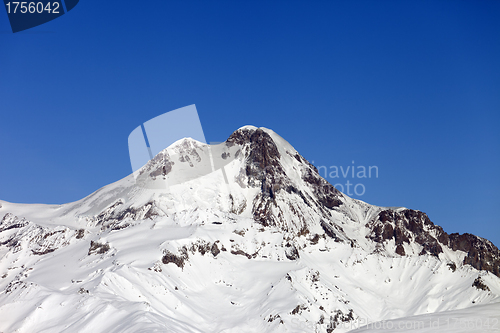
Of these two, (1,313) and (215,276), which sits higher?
(1,313)

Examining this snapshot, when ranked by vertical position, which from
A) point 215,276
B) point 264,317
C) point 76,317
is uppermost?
point 76,317

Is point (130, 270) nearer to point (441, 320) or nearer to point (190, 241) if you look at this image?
point (190, 241)

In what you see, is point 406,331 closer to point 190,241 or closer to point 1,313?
point 1,313

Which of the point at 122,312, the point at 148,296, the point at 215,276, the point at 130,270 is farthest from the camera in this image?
the point at 215,276

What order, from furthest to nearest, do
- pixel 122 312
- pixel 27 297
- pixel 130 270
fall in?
pixel 130 270 → pixel 27 297 → pixel 122 312

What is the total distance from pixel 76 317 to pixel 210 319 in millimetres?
48441

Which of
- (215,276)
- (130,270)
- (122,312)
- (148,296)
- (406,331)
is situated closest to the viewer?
(406,331)

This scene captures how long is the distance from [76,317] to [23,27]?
3278 inches

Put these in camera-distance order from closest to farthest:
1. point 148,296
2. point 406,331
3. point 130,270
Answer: point 406,331
point 148,296
point 130,270

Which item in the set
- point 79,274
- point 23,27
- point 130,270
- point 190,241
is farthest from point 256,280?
point 23,27

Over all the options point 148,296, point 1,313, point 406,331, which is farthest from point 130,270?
point 406,331

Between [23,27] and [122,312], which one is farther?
[122,312]

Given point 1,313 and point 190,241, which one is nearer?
point 1,313

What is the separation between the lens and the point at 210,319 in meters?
167
